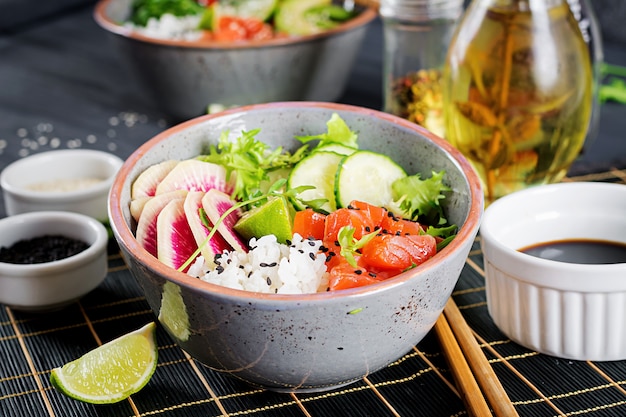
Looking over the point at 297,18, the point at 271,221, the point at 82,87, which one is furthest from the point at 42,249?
the point at 82,87

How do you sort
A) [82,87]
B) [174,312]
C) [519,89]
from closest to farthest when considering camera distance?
1. [174,312]
2. [519,89]
3. [82,87]

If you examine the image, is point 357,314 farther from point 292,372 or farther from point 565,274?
point 565,274

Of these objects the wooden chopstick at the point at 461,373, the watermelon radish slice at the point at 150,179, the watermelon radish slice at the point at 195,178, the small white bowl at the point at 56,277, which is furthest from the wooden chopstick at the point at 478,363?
the small white bowl at the point at 56,277

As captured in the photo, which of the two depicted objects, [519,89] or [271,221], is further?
[519,89]

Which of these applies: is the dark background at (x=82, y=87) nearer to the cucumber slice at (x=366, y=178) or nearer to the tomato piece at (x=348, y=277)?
the cucumber slice at (x=366, y=178)

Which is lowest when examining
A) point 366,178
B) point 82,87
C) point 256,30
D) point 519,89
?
point 82,87

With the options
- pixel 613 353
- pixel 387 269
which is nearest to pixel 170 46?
pixel 387 269

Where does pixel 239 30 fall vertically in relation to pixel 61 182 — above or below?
above

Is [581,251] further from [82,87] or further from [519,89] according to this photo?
[82,87]
